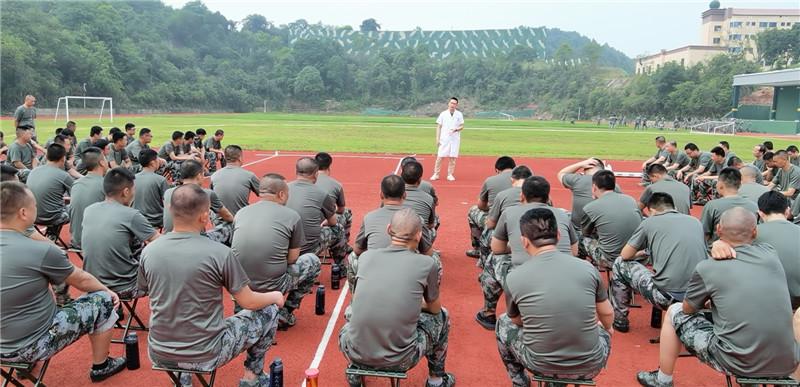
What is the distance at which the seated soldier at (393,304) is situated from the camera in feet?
11.5

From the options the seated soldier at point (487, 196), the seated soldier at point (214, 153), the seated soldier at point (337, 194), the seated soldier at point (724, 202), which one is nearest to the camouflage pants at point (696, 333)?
the seated soldier at point (724, 202)

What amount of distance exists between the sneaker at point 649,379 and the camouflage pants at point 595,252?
1.71 metres

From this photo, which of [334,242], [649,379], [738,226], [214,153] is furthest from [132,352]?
[214,153]

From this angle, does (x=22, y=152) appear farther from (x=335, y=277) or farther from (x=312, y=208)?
(x=335, y=277)

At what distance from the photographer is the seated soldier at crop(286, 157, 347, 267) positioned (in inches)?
238

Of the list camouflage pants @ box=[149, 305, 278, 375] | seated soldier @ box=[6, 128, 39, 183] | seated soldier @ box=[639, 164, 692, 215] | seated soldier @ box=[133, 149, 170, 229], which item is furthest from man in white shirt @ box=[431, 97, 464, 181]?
camouflage pants @ box=[149, 305, 278, 375]

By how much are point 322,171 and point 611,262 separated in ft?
13.1

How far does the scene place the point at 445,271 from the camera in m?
7.34

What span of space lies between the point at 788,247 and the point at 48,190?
8.64m

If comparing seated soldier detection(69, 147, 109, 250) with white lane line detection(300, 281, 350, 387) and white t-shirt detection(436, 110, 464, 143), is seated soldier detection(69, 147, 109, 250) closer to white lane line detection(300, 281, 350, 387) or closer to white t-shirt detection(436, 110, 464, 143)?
white lane line detection(300, 281, 350, 387)

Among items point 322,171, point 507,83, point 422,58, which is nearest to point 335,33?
point 422,58

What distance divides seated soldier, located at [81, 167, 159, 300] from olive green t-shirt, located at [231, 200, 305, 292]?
2.76 feet

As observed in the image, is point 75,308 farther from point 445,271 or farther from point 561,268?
point 445,271

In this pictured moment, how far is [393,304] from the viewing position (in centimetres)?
349
